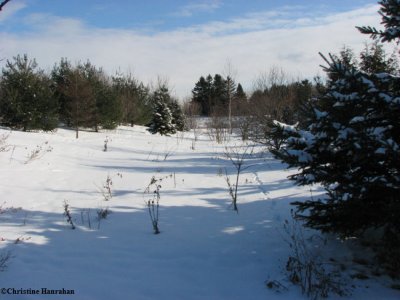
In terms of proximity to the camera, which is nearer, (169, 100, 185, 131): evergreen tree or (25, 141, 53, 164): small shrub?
(25, 141, 53, 164): small shrub

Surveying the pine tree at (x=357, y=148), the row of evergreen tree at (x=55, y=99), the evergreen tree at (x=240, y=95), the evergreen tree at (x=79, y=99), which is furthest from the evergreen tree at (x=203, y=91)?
the pine tree at (x=357, y=148)

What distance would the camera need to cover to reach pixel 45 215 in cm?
628

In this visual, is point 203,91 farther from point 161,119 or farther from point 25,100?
point 25,100

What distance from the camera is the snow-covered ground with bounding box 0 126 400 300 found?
11.9 ft

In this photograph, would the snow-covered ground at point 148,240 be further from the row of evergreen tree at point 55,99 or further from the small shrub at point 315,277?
the row of evergreen tree at point 55,99

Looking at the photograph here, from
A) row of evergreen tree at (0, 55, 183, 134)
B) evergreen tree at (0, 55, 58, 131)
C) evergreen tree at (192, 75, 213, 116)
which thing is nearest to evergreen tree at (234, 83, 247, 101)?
evergreen tree at (192, 75, 213, 116)

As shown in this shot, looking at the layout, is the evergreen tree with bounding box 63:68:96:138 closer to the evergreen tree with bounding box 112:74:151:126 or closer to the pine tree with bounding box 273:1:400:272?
the evergreen tree with bounding box 112:74:151:126

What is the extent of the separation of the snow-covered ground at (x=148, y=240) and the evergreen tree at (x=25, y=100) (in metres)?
10.4

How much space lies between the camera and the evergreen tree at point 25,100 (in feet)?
62.5

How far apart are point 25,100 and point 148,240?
1740cm

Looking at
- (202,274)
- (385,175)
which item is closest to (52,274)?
(202,274)

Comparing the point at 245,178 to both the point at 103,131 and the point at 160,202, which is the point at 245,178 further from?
the point at 103,131

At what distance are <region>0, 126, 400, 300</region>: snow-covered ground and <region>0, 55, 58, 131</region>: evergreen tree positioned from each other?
10.4 meters

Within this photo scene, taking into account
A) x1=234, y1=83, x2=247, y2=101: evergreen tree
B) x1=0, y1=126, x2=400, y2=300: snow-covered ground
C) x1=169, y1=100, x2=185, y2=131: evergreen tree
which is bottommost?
x1=0, y1=126, x2=400, y2=300: snow-covered ground
